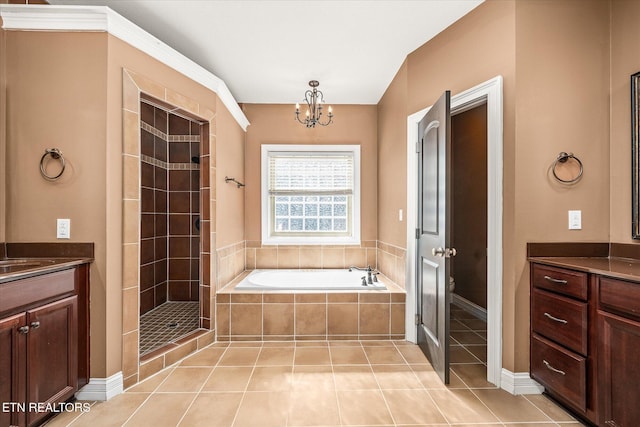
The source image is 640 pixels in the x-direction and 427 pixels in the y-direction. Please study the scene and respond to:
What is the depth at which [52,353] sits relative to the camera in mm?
1651

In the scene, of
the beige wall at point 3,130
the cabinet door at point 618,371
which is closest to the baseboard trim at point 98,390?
the beige wall at point 3,130

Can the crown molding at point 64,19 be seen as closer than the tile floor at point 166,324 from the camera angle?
Yes

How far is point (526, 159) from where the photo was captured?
193 centimetres

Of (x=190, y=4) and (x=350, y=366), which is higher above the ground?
(x=190, y=4)

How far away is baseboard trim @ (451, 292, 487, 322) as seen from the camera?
332 cm

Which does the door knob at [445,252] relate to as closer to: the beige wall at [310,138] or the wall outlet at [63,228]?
the beige wall at [310,138]

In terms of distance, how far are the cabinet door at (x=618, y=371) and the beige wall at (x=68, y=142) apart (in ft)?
9.14

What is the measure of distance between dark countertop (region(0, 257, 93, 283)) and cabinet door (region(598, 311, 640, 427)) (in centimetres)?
289

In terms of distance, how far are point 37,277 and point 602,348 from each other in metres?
2.92

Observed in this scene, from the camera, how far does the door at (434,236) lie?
200cm

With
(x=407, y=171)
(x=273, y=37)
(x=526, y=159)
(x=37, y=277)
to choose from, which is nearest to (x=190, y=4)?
(x=273, y=37)

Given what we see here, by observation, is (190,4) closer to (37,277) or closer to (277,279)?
(37,277)

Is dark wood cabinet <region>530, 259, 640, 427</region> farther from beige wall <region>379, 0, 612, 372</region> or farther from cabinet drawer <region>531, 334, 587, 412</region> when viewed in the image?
beige wall <region>379, 0, 612, 372</region>

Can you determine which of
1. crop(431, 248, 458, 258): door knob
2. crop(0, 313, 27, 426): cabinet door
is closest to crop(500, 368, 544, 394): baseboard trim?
crop(431, 248, 458, 258): door knob
